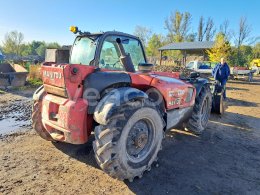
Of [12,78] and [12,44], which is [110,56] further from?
[12,44]

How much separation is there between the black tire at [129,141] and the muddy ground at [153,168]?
243mm

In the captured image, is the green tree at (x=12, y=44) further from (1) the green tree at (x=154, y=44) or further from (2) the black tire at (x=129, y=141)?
(2) the black tire at (x=129, y=141)

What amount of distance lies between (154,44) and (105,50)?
47.0 meters

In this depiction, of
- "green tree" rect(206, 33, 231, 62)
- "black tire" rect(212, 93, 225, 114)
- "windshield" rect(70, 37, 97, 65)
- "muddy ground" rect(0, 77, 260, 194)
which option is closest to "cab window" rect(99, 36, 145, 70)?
"windshield" rect(70, 37, 97, 65)

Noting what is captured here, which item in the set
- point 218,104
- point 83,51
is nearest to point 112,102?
point 83,51

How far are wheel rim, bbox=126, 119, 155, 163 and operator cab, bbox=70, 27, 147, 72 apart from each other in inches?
38.7

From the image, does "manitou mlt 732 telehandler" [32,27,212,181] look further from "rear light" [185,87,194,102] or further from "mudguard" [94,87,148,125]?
"rear light" [185,87,194,102]

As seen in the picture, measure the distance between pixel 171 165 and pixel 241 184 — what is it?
1.05 m

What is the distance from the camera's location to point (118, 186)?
3.18 metres

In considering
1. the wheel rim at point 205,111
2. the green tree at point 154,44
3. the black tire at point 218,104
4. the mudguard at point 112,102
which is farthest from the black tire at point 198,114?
the green tree at point 154,44

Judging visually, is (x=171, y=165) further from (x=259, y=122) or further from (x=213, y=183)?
(x=259, y=122)

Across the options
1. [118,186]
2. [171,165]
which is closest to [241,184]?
[171,165]

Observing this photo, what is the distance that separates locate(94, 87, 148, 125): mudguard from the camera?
9.66ft

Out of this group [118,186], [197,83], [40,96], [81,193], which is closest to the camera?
[81,193]
